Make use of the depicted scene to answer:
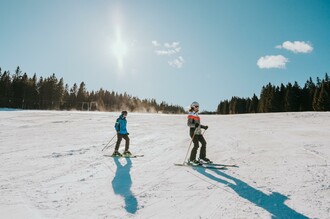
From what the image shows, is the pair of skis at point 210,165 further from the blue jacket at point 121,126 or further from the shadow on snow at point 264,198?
the blue jacket at point 121,126

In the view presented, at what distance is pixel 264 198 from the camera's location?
5.50 meters

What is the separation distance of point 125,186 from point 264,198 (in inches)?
127

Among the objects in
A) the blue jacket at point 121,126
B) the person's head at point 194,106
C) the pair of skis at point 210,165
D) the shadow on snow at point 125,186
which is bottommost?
the shadow on snow at point 125,186

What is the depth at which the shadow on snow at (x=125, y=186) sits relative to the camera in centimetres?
515

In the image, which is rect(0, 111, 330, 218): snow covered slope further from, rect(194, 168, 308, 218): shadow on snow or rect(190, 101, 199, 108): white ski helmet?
rect(190, 101, 199, 108): white ski helmet

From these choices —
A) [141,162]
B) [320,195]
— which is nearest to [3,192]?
[141,162]

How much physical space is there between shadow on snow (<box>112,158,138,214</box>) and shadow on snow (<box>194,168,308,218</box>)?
2336mm

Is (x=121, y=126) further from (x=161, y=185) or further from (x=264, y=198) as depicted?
(x=264, y=198)

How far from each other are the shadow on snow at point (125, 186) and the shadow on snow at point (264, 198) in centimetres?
234

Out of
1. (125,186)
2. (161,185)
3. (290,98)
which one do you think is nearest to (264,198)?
(161,185)

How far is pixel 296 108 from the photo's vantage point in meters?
82.8

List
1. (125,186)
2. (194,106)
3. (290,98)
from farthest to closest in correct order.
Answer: (290,98) < (194,106) < (125,186)

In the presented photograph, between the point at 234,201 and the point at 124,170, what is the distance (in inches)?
147

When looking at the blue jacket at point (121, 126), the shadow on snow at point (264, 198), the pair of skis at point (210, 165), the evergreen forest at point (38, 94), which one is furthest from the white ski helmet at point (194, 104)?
the evergreen forest at point (38, 94)
